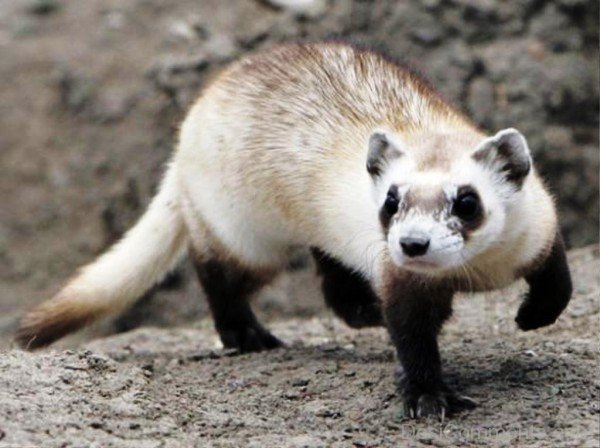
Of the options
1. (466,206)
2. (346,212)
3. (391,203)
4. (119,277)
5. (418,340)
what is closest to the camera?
(466,206)

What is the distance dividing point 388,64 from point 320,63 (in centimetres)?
34

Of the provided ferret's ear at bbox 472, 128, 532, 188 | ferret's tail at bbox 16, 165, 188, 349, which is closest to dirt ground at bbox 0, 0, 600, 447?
ferret's tail at bbox 16, 165, 188, 349

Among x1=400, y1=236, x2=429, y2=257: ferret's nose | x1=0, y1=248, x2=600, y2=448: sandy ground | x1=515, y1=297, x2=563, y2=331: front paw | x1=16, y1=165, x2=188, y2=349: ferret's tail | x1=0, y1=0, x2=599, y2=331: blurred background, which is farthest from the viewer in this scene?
x1=0, y1=0, x2=599, y2=331: blurred background

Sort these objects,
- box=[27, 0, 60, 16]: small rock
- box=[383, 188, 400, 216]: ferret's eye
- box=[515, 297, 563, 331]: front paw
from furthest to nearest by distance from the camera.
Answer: box=[27, 0, 60, 16]: small rock, box=[515, 297, 563, 331]: front paw, box=[383, 188, 400, 216]: ferret's eye

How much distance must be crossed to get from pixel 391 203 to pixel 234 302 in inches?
79.0

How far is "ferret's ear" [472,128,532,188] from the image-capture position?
4938 millimetres

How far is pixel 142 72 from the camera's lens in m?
10.0

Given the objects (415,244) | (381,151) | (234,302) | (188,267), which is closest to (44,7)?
(188,267)

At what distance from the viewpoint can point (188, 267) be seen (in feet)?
30.5

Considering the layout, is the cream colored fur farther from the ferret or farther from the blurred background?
the blurred background

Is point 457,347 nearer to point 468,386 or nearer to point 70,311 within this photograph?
point 468,386

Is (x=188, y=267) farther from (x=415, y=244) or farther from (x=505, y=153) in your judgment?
(x=415, y=244)

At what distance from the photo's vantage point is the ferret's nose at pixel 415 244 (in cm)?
455

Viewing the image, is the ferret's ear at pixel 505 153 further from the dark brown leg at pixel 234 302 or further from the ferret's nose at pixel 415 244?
the dark brown leg at pixel 234 302
